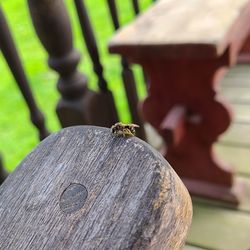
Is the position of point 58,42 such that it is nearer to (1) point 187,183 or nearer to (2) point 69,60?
(2) point 69,60

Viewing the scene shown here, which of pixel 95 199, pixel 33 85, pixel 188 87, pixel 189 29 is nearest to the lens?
pixel 95 199

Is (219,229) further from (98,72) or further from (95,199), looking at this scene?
(95,199)

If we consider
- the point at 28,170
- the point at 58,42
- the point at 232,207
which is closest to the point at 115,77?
the point at 232,207

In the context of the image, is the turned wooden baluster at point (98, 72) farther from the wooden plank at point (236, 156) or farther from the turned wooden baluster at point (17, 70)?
the wooden plank at point (236, 156)

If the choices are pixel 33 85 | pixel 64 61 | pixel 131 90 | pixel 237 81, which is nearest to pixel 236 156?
pixel 131 90

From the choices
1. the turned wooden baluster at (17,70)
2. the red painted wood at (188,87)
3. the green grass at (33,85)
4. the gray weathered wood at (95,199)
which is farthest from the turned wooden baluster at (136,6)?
the gray weathered wood at (95,199)

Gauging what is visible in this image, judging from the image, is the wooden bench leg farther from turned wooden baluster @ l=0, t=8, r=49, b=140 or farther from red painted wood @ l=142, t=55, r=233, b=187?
turned wooden baluster @ l=0, t=8, r=49, b=140

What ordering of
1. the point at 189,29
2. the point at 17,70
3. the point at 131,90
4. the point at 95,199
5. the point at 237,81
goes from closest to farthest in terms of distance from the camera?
the point at 95,199 → the point at 17,70 → the point at 189,29 → the point at 131,90 → the point at 237,81
